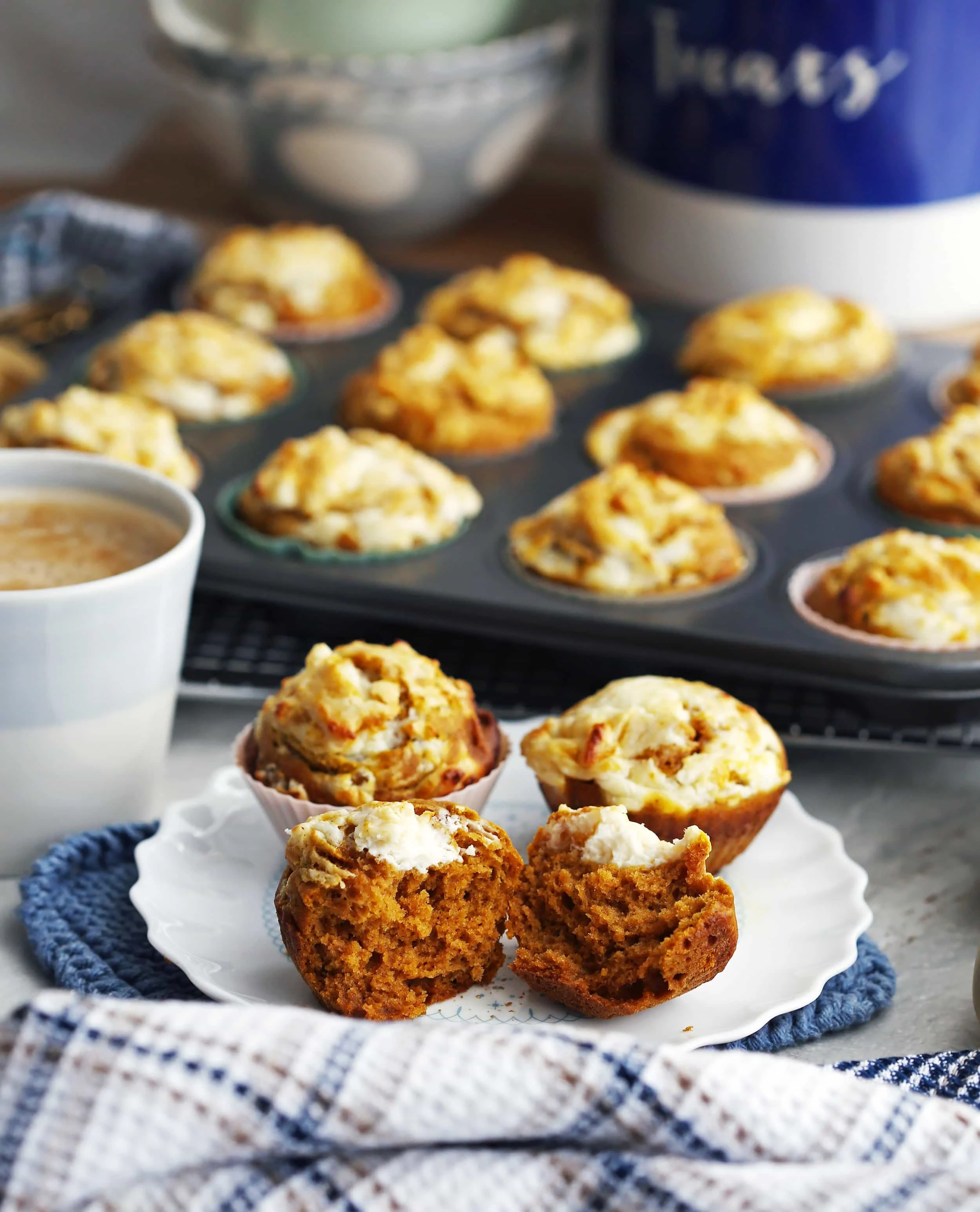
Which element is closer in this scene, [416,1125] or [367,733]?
[416,1125]

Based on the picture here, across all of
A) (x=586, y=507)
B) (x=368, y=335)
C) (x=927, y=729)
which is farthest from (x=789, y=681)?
(x=368, y=335)

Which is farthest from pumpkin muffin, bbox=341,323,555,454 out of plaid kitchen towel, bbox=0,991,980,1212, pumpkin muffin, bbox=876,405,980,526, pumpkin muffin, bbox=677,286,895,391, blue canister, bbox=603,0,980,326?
plaid kitchen towel, bbox=0,991,980,1212

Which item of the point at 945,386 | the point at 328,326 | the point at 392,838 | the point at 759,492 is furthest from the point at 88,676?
the point at 945,386

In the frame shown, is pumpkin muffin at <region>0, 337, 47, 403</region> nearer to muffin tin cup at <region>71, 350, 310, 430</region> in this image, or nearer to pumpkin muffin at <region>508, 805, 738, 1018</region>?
muffin tin cup at <region>71, 350, 310, 430</region>

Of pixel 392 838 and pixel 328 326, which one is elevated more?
pixel 392 838

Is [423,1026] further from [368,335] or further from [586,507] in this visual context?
[368,335]

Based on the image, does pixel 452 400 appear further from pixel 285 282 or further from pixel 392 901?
pixel 392 901
